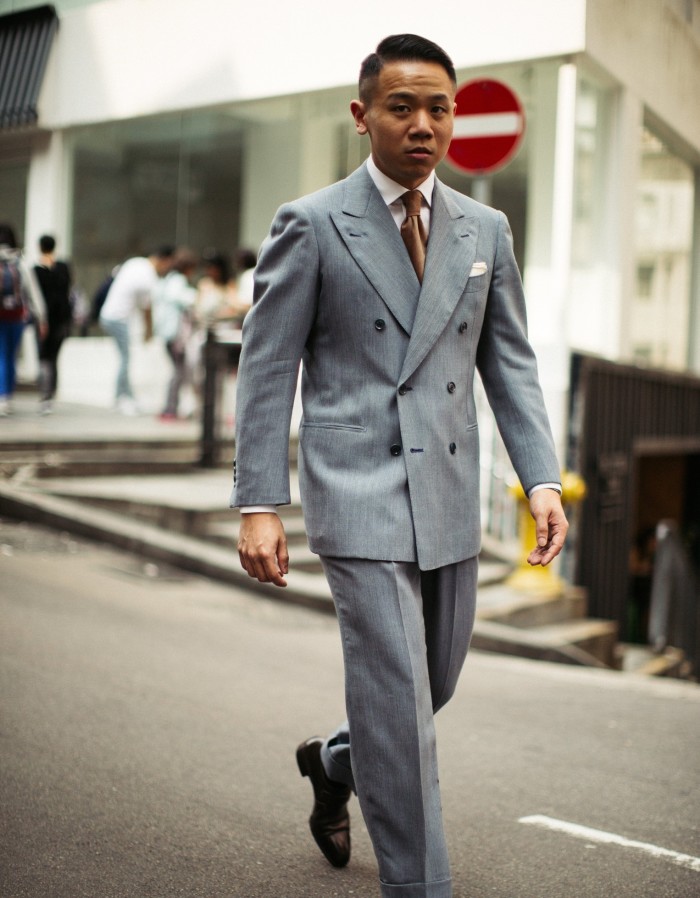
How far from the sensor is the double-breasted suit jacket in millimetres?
2775

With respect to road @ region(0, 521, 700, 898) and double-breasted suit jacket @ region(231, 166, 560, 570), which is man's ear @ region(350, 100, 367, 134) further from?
road @ region(0, 521, 700, 898)

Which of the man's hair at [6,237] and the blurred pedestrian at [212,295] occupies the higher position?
the man's hair at [6,237]

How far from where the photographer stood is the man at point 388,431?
271 centimetres

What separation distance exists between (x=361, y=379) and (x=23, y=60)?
15.2 metres

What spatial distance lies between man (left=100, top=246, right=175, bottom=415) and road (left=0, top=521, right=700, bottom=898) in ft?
20.4

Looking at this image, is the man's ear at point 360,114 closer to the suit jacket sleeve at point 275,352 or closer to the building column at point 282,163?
the suit jacket sleeve at point 275,352

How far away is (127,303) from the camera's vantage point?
43.3 feet

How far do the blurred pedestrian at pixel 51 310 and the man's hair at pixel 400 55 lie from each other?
33.5 feet

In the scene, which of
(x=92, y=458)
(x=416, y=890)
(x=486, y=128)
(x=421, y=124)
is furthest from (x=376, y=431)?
Result: (x=92, y=458)

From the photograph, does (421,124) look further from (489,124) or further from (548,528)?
(489,124)

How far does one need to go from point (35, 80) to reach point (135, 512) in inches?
371

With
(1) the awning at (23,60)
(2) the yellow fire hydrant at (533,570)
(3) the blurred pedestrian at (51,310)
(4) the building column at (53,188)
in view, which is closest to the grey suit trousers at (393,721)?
(2) the yellow fire hydrant at (533,570)

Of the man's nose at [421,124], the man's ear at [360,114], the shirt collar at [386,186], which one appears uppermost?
the man's ear at [360,114]

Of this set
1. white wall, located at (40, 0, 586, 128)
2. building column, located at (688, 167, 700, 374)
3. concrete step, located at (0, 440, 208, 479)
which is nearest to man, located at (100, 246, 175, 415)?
white wall, located at (40, 0, 586, 128)
